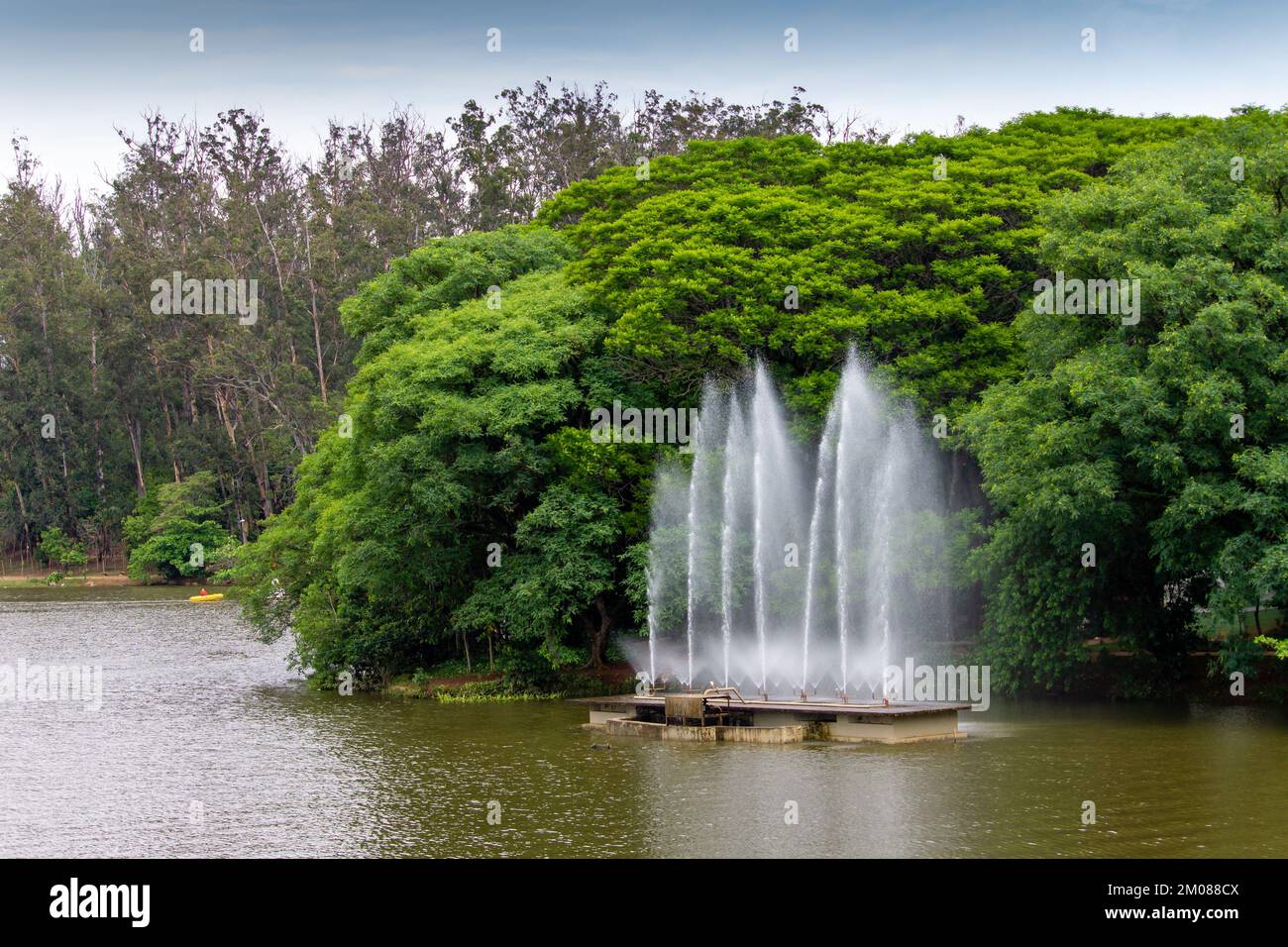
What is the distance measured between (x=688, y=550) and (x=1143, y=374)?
12051mm

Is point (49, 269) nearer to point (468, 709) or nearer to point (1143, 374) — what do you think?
point (468, 709)

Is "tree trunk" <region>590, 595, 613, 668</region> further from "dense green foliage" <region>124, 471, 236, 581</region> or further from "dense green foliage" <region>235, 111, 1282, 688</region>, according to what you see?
"dense green foliage" <region>124, 471, 236, 581</region>

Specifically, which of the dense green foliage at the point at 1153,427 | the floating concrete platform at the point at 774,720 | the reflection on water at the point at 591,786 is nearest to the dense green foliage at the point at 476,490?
the reflection on water at the point at 591,786

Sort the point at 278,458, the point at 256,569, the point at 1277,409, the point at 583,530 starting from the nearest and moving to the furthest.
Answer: the point at 1277,409, the point at 583,530, the point at 256,569, the point at 278,458

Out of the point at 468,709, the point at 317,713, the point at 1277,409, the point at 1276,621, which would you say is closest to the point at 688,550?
the point at 468,709

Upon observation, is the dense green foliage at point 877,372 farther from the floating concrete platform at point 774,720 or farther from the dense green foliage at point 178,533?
the dense green foliage at point 178,533

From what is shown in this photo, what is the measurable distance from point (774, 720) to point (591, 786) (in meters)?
6.66

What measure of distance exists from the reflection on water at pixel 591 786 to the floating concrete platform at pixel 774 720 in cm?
82

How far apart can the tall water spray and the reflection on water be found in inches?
149

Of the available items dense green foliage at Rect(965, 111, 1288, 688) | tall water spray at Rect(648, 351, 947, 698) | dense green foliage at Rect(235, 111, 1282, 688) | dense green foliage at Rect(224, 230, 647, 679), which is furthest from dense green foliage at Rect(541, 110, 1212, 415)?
dense green foliage at Rect(965, 111, 1288, 688)

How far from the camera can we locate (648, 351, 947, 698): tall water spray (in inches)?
1420

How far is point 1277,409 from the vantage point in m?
29.4

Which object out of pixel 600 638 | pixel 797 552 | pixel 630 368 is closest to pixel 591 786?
pixel 797 552

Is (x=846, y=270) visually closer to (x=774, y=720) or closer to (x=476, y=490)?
(x=476, y=490)
